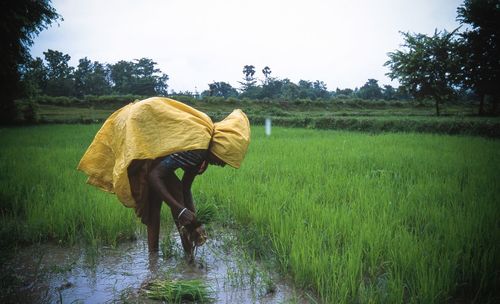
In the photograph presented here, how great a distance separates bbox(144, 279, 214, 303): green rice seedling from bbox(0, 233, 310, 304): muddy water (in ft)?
0.17

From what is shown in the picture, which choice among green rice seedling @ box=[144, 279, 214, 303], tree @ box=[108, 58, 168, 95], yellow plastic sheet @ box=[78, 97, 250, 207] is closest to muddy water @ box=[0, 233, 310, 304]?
green rice seedling @ box=[144, 279, 214, 303]

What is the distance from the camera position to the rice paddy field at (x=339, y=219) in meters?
1.96

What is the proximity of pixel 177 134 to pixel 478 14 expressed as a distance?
18734mm

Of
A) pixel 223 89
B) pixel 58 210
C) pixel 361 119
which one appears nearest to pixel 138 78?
pixel 223 89

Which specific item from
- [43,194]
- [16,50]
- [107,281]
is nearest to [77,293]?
[107,281]

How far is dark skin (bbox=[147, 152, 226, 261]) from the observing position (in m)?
2.01

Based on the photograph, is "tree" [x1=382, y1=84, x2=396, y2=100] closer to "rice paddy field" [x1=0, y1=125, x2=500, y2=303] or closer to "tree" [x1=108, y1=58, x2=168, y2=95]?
"tree" [x1=108, y1=58, x2=168, y2=95]

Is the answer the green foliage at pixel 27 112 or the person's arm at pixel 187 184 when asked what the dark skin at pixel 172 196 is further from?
the green foliage at pixel 27 112

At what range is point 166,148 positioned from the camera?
6.60 feet

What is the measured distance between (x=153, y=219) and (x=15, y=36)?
15.4 meters

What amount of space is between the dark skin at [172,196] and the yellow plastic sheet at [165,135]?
0.13 meters

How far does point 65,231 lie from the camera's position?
2.88 meters

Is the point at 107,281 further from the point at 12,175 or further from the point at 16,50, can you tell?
the point at 16,50

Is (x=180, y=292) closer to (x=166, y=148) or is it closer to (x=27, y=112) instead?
(x=166, y=148)
